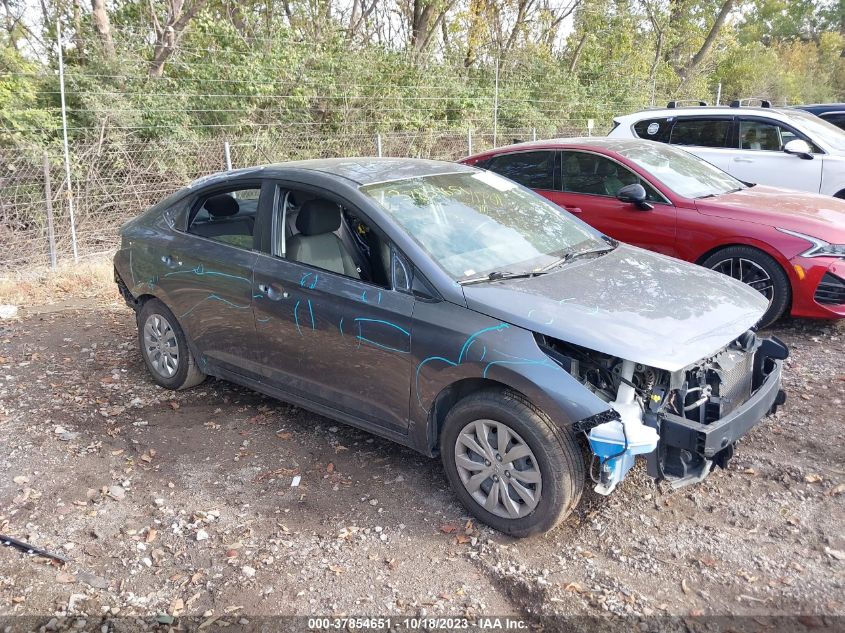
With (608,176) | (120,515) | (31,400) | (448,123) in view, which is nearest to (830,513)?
(120,515)

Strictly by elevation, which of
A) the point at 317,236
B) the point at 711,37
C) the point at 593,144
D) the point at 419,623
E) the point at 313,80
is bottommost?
the point at 419,623

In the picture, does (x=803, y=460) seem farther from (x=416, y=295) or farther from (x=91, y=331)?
(x=91, y=331)

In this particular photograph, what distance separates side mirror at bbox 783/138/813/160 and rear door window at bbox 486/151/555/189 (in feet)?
10.9

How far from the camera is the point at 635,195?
6.27 meters

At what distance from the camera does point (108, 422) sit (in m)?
5.02

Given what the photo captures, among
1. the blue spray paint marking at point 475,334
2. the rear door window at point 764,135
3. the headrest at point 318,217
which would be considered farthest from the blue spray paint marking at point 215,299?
the rear door window at point 764,135

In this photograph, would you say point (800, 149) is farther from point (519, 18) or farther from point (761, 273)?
point (519, 18)

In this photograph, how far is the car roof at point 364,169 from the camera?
4.41 m

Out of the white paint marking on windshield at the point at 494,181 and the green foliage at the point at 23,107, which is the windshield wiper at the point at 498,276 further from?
the green foliage at the point at 23,107

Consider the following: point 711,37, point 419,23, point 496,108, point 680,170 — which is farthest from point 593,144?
point 711,37

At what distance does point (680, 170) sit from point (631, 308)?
404 centimetres

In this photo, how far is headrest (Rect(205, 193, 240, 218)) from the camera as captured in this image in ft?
16.6

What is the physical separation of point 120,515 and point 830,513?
3.66 m

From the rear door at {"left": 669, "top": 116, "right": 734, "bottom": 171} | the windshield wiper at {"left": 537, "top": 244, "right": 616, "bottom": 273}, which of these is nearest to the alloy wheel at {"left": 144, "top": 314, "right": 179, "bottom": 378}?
the windshield wiper at {"left": 537, "top": 244, "right": 616, "bottom": 273}
